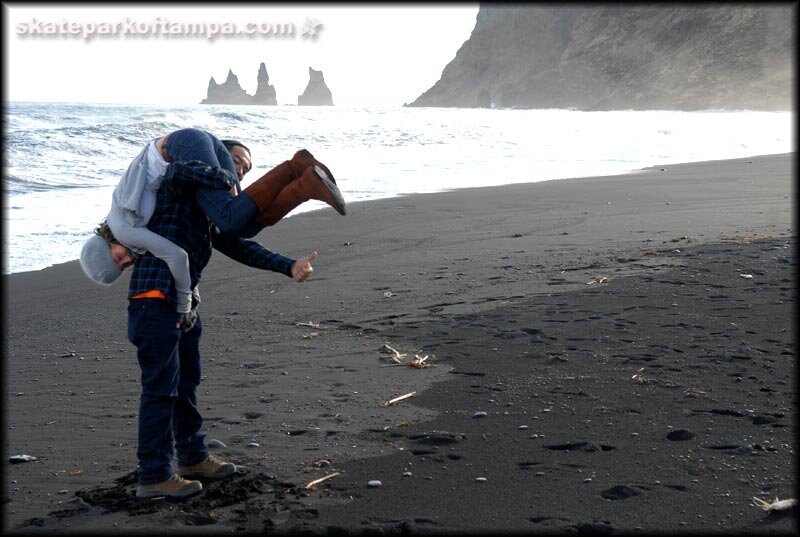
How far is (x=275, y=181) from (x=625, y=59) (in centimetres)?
10777

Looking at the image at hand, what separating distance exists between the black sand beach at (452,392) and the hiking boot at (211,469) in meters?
0.06

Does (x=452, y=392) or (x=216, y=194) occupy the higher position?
(x=216, y=194)

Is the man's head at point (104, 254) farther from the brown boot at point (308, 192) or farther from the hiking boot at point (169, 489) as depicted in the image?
the hiking boot at point (169, 489)

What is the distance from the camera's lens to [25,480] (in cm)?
380

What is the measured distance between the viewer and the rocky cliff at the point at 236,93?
97.1 meters

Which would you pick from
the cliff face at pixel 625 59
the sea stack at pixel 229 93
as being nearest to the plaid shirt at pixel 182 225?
the cliff face at pixel 625 59

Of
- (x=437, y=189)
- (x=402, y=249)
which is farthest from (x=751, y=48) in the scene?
(x=402, y=249)

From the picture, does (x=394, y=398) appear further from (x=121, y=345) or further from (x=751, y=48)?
(x=751, y=48)

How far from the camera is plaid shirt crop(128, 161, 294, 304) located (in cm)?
343

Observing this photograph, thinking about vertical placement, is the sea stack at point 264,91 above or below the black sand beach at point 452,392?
above

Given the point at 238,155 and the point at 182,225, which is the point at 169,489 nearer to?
the point at 182,225

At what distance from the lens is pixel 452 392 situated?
15.9 ft

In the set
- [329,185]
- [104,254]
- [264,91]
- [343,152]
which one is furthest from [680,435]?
[264,91]

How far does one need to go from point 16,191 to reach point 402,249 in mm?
7964
